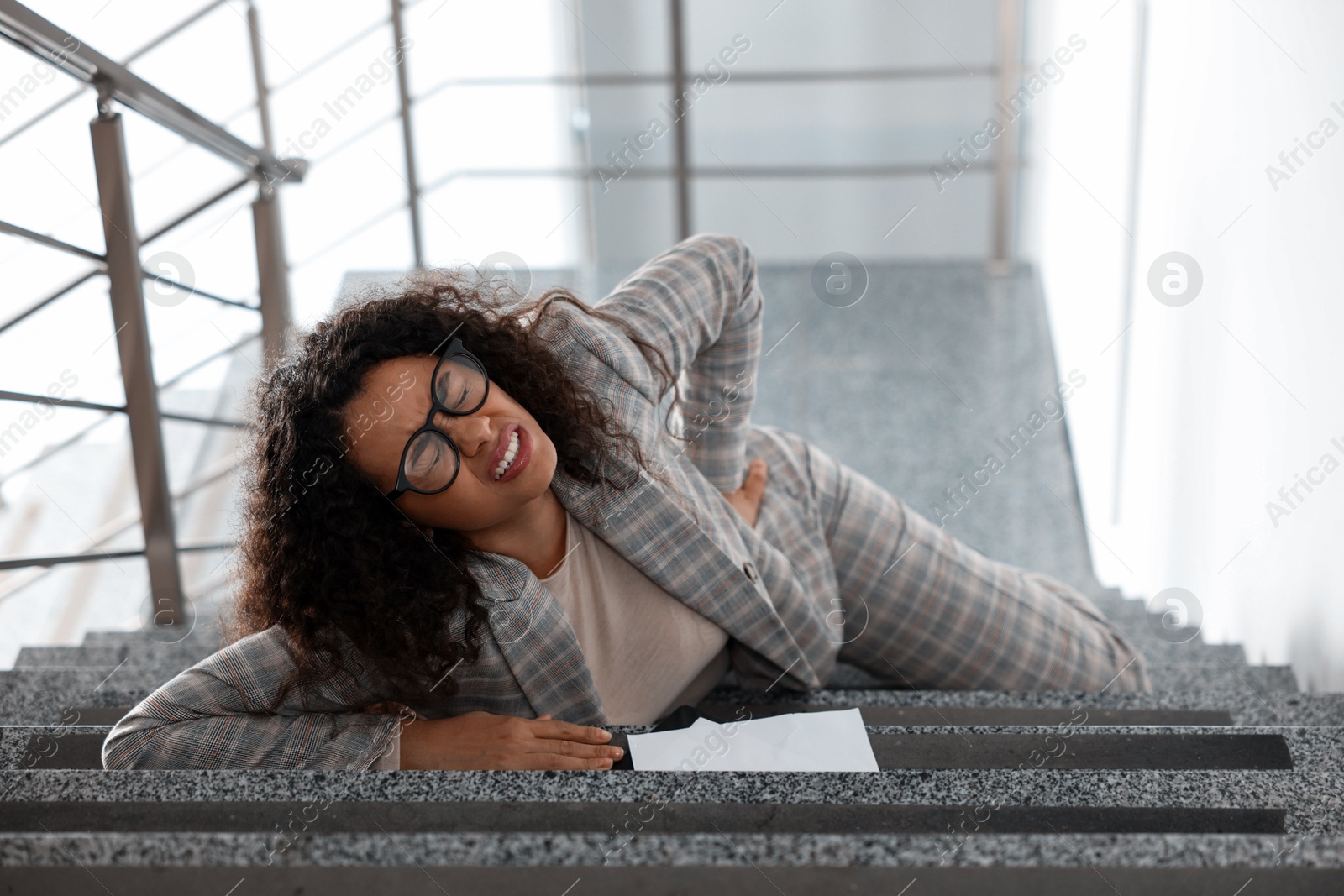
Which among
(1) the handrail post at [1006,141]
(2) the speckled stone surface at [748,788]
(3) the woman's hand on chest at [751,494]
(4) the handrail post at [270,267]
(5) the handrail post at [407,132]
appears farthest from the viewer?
(1) the handrail post at [1006,141]

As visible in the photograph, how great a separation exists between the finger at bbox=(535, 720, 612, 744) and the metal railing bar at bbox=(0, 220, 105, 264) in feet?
3.18

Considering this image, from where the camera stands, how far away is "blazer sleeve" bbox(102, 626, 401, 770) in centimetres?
107

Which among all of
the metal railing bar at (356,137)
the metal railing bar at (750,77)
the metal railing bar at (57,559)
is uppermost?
the metal railing bar at (750,77)

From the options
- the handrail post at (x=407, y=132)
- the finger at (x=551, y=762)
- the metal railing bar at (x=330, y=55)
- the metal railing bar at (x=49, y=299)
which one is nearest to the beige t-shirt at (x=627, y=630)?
the finger at (x=551, y=762)

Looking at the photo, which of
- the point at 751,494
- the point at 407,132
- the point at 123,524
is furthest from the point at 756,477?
the point at 407,132

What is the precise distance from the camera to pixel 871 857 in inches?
27.6

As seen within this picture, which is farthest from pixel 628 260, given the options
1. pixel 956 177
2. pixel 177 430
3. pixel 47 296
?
pixel 47 296

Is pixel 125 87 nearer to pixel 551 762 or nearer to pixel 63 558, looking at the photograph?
pixel 63 558

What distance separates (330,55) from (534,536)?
315cm

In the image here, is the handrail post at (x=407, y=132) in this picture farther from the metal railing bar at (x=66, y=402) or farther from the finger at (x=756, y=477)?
the finger at (x=756, y=477)

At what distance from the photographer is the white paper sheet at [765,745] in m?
1.11

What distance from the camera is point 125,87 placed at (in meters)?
1.58

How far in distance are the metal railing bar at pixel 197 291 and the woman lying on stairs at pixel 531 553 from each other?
0.73 metres

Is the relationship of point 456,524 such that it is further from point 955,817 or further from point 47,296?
point 47,296
